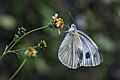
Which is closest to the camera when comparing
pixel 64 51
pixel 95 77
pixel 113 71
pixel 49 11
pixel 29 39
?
pixel 64 51

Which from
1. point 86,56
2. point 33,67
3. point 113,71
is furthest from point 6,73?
point 86,56

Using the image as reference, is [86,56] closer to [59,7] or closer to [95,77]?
[59,7]

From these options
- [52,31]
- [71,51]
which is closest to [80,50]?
[71,51]

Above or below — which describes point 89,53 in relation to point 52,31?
below

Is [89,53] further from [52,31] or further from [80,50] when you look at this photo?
[52,31]

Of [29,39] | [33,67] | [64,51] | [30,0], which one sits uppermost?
[30,0]

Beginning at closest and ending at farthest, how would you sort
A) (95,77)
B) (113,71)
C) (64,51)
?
(64,51) → (95,77) → (113,71)
